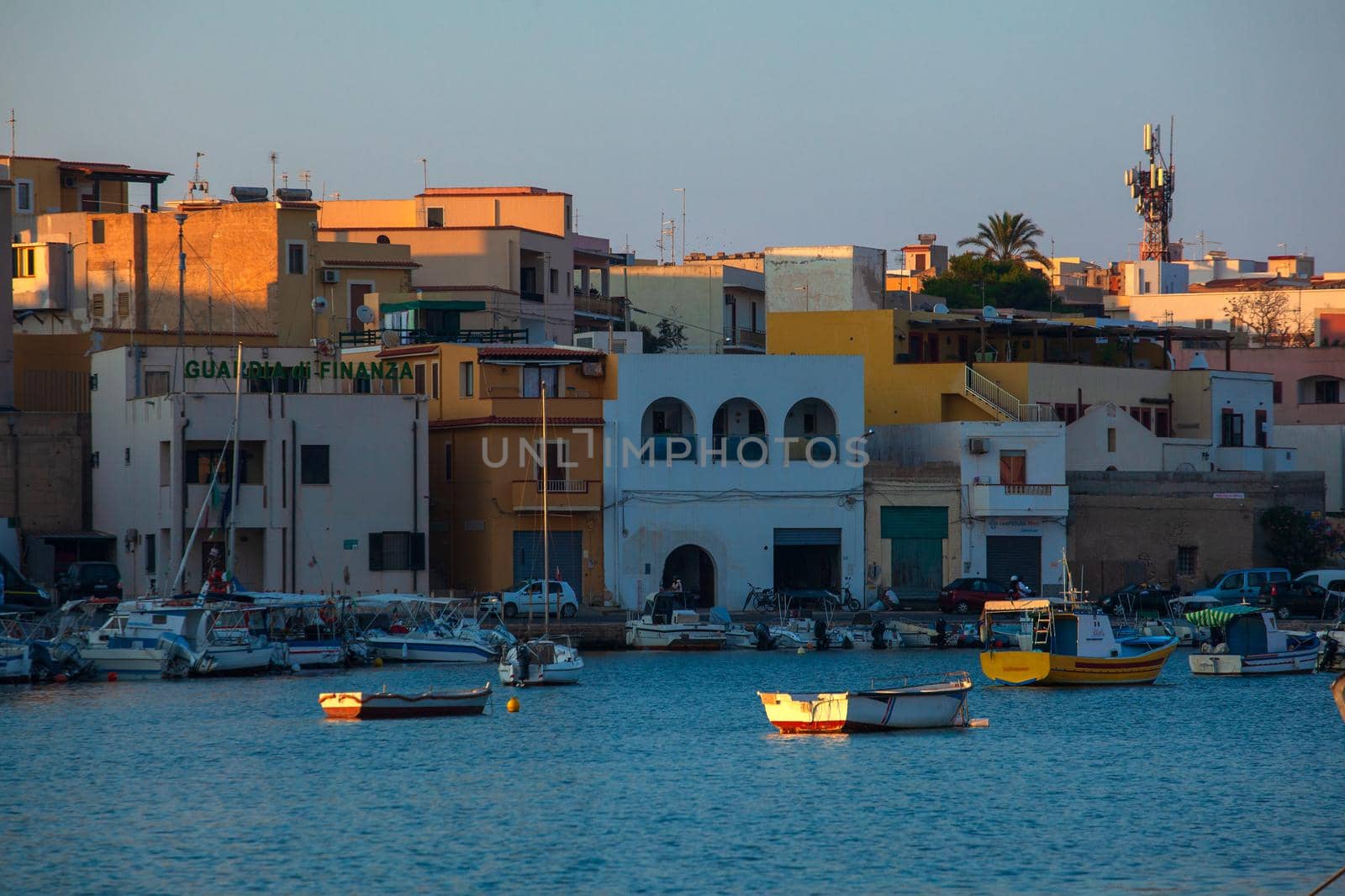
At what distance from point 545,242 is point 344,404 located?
81.9 ft

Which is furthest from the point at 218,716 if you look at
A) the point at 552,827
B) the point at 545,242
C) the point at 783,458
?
the point at 545,242

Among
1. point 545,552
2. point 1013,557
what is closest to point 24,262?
point 545,552

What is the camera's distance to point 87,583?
211 ft

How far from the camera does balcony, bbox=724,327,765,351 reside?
96.4 metres

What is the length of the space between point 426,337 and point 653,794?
35.3 meters

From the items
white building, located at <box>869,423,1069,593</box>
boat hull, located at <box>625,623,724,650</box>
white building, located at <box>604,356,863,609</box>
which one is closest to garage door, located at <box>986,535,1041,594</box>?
white building, located at <box>869,423,1069,593</box>

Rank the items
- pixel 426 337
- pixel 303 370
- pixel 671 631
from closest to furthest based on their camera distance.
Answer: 1. pixel 671 631
2. pixel 303 370
3. pixel 426 337

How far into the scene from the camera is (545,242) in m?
90.4

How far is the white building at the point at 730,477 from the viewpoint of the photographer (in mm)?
70812

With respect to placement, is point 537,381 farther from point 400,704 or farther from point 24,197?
point 24,197

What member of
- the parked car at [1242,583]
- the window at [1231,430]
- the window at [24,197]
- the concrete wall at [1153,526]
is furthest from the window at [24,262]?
the window at [1231,430]

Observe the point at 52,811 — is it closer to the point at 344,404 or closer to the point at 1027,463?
the point at 344,404

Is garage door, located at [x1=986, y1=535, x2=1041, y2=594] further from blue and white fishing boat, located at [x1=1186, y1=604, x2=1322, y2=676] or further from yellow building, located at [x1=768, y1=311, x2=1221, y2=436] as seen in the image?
blue and white fishing boat, located at [x1=1186, y1=604, x2=1322, y2=676]

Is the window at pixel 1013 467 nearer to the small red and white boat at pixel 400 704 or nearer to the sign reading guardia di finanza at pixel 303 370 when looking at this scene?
the sign reading guardia di finanza at pixel 303 370
